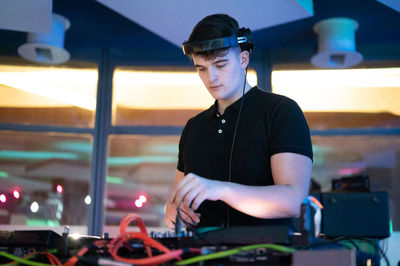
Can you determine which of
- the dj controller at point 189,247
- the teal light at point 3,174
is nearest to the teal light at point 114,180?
the teal light at point 3,174

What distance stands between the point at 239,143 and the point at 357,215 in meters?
1.86

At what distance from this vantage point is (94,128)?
4.63 meters

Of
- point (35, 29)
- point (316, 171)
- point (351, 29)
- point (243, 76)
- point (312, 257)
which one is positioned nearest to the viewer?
point (312, 257)

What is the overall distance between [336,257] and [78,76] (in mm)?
4368

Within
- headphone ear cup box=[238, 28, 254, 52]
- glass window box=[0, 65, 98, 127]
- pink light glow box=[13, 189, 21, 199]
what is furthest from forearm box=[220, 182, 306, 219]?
pink light glow box=[13, 189, 21, 199]

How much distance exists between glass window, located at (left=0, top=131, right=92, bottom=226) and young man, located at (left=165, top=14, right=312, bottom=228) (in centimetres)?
320

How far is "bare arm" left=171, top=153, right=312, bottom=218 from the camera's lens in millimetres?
1006

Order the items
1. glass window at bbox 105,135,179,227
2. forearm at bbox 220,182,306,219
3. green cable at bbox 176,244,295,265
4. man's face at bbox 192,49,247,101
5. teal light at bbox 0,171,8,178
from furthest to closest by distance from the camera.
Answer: glass window at bbox 105,135,179,227, teal light at bbox 0,171,8,178, man's face at bbox 192,49,247,101, forearm at bbox 220,182,306,219, green cable at bbox 176,244,295,265

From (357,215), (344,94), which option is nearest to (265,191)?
(357,215)

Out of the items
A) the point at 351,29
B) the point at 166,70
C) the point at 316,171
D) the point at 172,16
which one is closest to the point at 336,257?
the point at 172,16

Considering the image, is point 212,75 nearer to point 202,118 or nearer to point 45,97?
point 202,118

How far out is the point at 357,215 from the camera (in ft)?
9.91

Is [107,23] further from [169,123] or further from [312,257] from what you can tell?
[312,257]

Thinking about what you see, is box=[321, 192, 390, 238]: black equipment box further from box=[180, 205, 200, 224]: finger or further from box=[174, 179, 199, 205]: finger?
Answer: box=[174, 179, 199, 205]: finger
